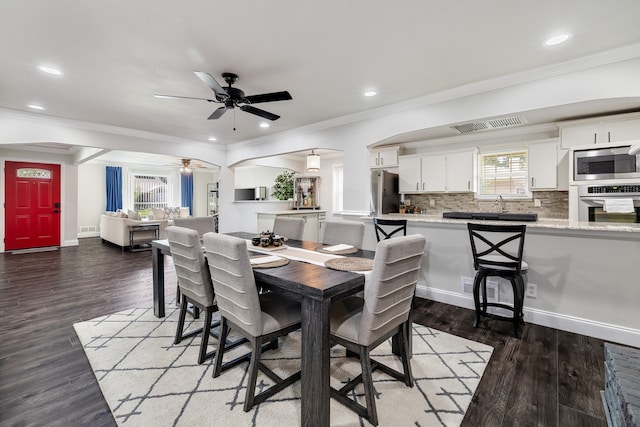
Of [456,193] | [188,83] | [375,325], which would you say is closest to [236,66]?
[188,83]

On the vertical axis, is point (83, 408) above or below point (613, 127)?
below

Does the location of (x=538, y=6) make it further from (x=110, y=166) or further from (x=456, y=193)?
(x=110, y=166)

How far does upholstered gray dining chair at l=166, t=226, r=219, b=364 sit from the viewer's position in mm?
2064

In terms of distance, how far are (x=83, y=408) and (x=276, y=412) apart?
1.15m

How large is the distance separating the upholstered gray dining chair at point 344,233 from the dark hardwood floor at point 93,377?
1.05 m

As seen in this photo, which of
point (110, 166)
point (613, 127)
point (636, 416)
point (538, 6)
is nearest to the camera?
point (636, 416)

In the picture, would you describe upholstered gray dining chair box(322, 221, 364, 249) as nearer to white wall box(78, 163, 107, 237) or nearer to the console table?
the console table

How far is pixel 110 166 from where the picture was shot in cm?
902

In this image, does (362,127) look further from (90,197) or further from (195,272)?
(90,197)

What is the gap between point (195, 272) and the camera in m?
2.11

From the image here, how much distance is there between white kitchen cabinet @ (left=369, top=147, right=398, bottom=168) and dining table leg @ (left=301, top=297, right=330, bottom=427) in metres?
4.31

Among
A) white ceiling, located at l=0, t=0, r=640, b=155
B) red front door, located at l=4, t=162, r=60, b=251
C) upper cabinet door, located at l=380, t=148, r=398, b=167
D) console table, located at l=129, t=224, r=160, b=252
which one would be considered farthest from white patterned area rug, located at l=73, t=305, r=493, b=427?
red front door, located at l=4, t=162, r=60, b=251

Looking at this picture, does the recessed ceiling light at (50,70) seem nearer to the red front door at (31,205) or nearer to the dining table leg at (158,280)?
the dining table leg at (158,280)

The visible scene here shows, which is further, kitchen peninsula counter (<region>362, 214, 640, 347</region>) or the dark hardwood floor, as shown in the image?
kitchen peninsula counter (<region>362, 214, 640, 347</region>)
